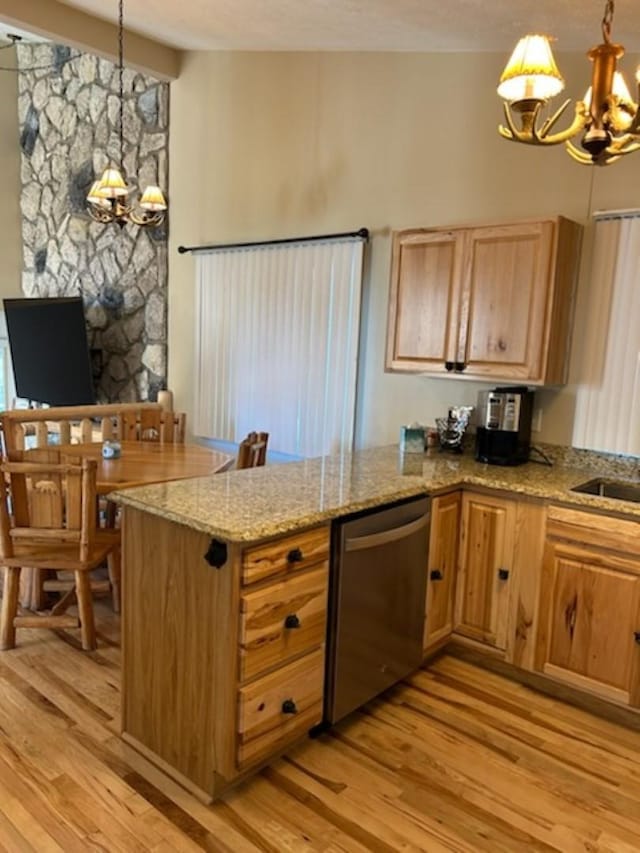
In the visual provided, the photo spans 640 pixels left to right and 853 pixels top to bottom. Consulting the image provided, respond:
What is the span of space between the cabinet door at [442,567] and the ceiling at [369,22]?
2.04m

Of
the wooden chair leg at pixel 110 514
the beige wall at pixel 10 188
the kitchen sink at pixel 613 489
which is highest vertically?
the beige wall at pixel 10 188

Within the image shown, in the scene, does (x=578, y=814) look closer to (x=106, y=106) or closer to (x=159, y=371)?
(x=159, y=371)

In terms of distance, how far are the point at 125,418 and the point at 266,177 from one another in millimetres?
1902

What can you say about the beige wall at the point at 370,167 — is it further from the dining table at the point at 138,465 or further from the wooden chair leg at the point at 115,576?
the wooden chair leg at the point at 115,576

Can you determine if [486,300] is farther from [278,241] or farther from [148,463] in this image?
[148,463]

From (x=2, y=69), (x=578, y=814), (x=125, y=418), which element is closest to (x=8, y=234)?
(x=2, y=69)

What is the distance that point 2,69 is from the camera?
6180 millimetres

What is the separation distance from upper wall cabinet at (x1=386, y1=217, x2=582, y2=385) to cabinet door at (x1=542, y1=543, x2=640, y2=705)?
85cm

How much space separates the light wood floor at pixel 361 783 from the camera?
191cm

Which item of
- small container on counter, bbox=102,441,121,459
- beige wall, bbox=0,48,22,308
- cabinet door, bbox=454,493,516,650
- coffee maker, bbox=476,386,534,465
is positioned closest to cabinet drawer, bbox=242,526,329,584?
cabinet door, bbox=454,493,516,650

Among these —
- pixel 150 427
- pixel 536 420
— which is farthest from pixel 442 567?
pixel 150 427

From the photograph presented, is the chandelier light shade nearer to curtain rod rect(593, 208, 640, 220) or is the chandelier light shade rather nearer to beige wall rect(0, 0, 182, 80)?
curtain rod rect(593, 208, 640, 220)

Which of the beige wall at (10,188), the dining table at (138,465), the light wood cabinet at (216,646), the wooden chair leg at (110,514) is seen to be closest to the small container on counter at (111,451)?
the dining table at (138,465)

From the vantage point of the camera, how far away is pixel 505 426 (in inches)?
121
